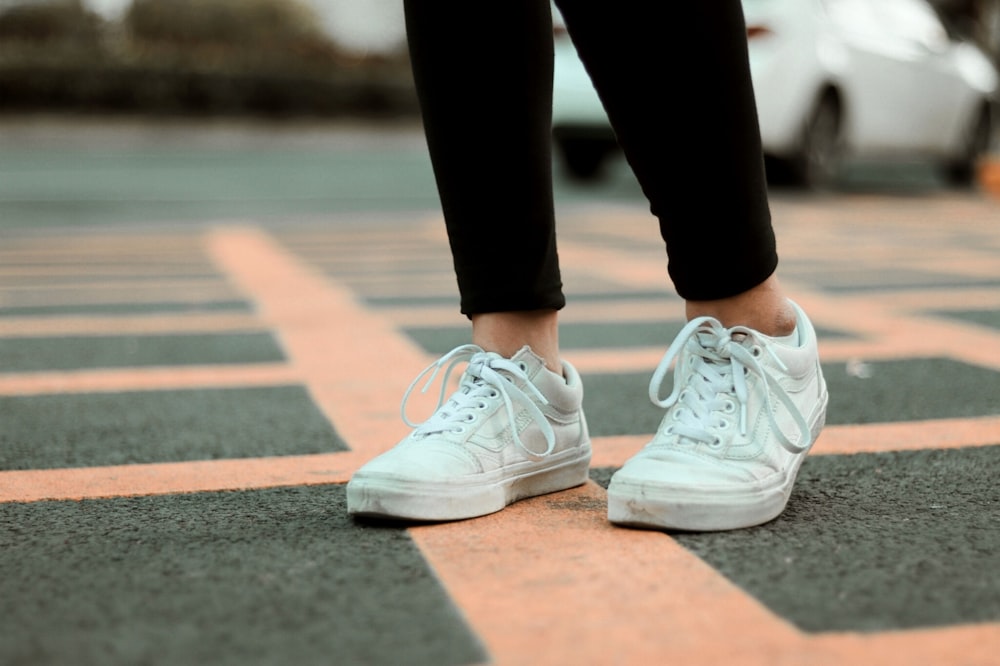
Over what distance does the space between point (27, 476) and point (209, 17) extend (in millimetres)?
26220

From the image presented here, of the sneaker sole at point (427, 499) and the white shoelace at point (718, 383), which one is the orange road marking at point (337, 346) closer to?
the sneaker sole at point (427, 499)

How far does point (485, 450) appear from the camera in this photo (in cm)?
145

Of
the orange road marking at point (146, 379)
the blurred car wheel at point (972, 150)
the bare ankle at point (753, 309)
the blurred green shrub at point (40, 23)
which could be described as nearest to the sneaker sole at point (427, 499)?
the bare ankle at point (753, 309)

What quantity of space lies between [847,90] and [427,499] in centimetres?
647

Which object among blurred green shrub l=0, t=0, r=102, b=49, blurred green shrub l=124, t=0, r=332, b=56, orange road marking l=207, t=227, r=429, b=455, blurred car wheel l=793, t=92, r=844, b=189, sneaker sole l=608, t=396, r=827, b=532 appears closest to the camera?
sneaker sole l=608, t=396, r=827, b=532

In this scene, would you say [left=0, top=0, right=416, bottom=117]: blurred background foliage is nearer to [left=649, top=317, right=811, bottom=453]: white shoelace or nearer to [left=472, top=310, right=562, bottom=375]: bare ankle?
[left=472, top=310, right=562, bottom=375]: bare ankle

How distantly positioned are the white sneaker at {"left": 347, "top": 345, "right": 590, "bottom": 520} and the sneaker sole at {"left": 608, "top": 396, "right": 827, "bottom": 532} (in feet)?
0.52

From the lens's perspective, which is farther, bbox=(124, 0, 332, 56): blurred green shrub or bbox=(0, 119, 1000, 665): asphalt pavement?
bbox=(124, 0, 332, 56): blurred green shrub

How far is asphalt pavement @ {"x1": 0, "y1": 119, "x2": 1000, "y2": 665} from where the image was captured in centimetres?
104

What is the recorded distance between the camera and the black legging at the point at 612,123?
4.43 feet

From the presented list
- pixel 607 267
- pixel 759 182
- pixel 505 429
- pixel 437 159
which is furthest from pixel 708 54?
pixel 607 267

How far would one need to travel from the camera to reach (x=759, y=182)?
4.59 ft

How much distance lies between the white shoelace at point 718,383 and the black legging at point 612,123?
49 mm

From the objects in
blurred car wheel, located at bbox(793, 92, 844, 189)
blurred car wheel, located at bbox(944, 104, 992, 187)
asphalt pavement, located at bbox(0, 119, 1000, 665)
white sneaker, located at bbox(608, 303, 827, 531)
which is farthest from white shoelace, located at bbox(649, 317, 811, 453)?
blurred car wheel, located at bbox(944, 104, 992, 187)
